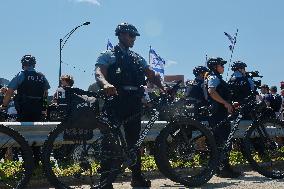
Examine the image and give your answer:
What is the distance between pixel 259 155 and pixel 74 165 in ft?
11.3

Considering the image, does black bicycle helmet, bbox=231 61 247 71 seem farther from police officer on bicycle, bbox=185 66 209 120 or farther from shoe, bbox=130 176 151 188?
shoe, bbox=130 176 151 188

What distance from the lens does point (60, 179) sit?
5.17m

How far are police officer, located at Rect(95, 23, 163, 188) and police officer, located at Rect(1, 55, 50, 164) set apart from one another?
7.44ft

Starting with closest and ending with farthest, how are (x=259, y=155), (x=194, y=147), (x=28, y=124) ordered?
(x=194, y=147) < (x=28, y=124) < (x=259, y=155)

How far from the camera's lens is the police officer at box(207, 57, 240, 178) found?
7.55 meters

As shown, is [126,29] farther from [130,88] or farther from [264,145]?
[264,145]

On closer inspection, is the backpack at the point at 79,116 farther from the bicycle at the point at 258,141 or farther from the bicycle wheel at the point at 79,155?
the bicycle at the point at 258,141

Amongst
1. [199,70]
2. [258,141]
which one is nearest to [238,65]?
[199,70]

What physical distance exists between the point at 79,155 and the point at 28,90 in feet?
9.82

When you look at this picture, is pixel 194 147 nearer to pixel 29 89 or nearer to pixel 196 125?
pixel 196 125

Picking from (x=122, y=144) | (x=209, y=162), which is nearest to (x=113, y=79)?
(x=122, y=144)

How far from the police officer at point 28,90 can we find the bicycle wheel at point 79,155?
2.64 m

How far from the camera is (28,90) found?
305 inches

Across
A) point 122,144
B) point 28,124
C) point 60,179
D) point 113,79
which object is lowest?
point 60,179
